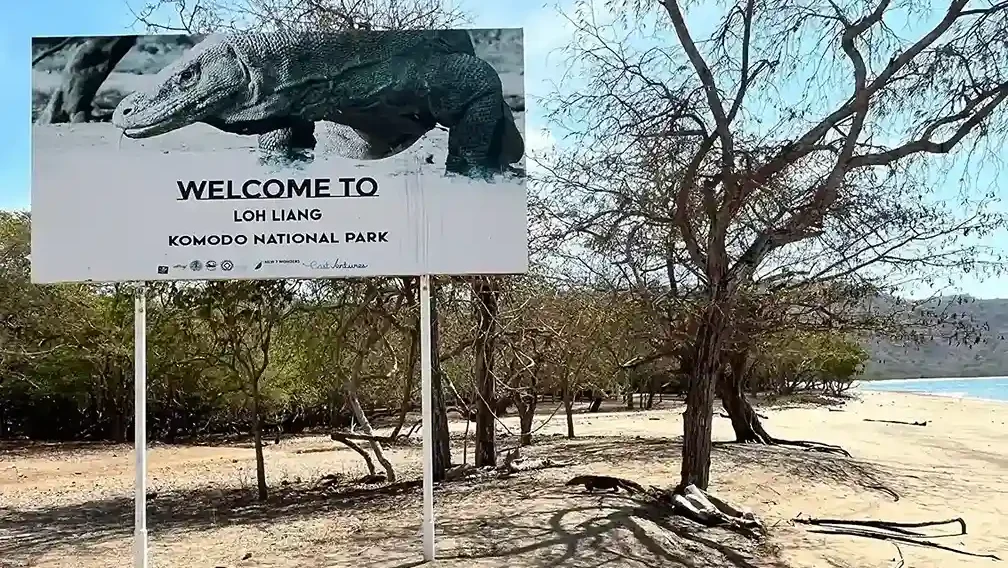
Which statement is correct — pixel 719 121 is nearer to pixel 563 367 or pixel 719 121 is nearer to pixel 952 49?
pixel 952 49

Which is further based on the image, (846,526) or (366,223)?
(846,526)

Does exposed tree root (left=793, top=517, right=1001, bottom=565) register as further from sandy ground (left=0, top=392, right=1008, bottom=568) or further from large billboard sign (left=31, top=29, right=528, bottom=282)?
large billboard sign (left=31, top=29, right=528, bottom=282)

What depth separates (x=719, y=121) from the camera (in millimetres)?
10391

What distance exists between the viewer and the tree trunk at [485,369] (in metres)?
13.3

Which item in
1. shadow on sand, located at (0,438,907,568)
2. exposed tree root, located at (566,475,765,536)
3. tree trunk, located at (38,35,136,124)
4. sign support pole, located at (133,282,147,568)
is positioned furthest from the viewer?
exposed tree root, located at (566,475,765,536)

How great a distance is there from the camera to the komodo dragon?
295 inches

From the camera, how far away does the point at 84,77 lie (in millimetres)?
7500

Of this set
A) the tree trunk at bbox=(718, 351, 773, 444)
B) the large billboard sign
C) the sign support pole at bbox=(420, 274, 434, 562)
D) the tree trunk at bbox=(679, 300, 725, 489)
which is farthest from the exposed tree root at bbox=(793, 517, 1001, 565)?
the tree trunk at bbox=(718, 351, 773, 444)

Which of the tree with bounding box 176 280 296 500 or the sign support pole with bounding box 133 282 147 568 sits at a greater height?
the tree with bounding box 176 280 296 500

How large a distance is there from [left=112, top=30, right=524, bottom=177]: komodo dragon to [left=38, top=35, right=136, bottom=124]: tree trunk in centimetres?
29

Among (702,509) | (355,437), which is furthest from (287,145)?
(355,437)

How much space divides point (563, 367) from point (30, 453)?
16.8m

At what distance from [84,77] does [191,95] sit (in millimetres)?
906

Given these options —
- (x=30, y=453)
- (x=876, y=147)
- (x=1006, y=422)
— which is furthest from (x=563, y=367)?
(x=1006, y=422)
